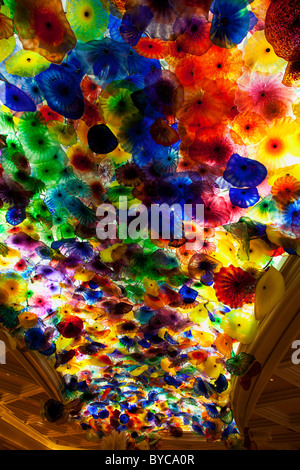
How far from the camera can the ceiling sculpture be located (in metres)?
1.72

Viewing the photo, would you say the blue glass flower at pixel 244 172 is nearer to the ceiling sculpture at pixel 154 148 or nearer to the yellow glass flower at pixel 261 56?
the ceiling sculpture at pixel 154 148

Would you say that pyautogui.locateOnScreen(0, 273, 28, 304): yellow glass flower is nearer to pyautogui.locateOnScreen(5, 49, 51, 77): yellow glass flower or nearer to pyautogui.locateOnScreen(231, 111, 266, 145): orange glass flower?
pyautogui.locateOnScreen(5, 49, 51, 77): yellow glass flower

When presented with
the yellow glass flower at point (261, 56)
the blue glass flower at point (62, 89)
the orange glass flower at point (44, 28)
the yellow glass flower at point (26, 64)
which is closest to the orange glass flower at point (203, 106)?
the yellow glass flower at point (261, 56)

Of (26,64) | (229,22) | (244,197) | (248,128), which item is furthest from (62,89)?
(244,197)

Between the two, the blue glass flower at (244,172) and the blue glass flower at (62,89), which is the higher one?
the blue glass flower at (62,89)

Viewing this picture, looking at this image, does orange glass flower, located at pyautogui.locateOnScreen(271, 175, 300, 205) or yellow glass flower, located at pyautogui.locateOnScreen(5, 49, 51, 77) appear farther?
orange glass flower, located at pyautogui.locateOnScreen(271, 175, 300, 205)

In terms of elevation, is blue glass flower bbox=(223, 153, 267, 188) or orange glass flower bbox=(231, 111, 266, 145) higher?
orange glass flower bbox=(231, 111, 266, 145)

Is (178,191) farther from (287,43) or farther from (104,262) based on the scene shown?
(104,262)

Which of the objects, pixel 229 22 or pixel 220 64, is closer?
pixel 229 22

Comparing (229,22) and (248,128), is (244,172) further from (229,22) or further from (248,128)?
(229,22)

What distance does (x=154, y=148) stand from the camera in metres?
2.23

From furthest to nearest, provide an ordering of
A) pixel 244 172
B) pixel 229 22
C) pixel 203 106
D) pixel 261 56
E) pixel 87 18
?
1. pixel 244 172
2. pixel 203 106
3. pixel 261 56
4. pixel 87 18
5. pixel 229 22

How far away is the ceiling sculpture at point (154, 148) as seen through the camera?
1722 mm

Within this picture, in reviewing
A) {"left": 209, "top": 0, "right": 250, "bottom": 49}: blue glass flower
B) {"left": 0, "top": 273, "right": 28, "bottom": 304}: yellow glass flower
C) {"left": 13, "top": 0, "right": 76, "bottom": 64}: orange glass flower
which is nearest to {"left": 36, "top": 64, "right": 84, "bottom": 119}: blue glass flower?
{"left": 13, "top": 0, "right": 76, "bottom": 64}: orange glass flower
